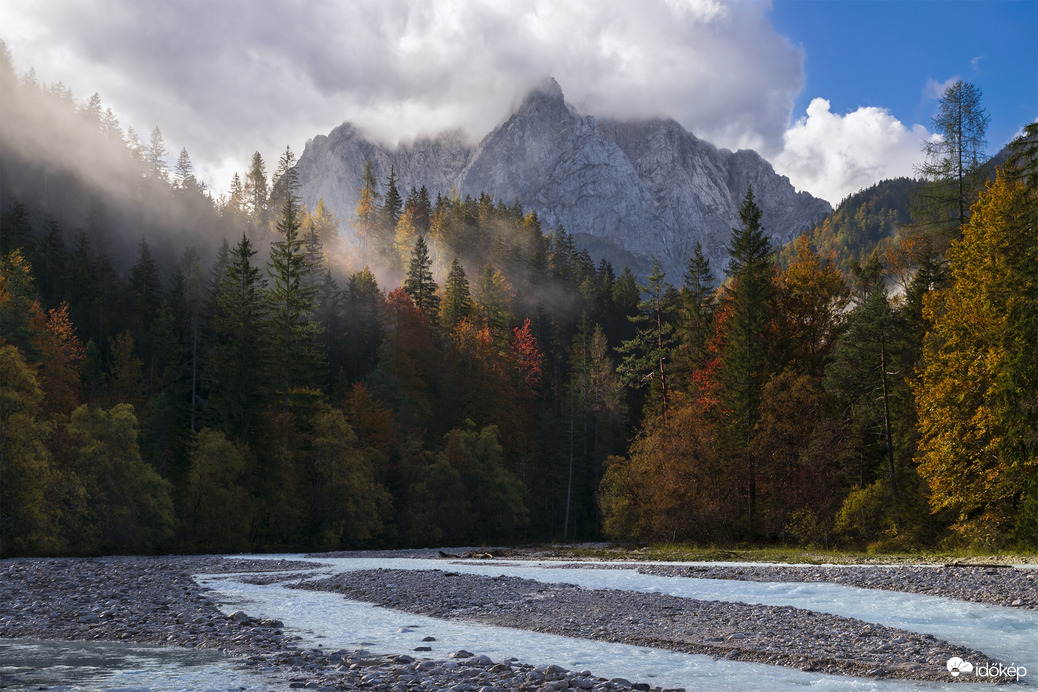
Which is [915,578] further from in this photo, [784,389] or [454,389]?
[454,389]

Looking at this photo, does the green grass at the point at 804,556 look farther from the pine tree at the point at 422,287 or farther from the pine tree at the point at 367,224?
the pine tree at the point at 367,224

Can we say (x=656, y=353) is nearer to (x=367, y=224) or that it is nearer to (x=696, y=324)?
(x=696, y=324)

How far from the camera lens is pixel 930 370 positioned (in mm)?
32031

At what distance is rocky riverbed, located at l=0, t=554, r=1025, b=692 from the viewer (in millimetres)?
11766

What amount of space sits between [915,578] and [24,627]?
24797 mm

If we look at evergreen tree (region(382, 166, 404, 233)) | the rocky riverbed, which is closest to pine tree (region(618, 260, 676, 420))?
the rocky riverbed

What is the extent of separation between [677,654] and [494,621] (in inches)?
231

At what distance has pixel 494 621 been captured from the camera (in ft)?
59.4

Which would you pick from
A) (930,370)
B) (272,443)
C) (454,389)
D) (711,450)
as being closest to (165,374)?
(272,443)

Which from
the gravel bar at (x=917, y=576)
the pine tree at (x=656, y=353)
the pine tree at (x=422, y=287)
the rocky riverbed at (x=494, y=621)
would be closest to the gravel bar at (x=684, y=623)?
the rocky riverbed at (x=494, y=621)

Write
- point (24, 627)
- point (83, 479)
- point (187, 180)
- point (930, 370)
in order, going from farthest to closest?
point (187, 180) → point (83, 479) → point (930, 370) → point (24, 627)

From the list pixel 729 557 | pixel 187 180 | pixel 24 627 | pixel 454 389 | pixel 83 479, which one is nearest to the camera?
pixel 24 627

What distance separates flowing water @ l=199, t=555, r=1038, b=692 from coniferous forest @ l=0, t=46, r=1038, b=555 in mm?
13973

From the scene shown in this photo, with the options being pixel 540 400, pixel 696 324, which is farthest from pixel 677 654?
pixel 540 400
